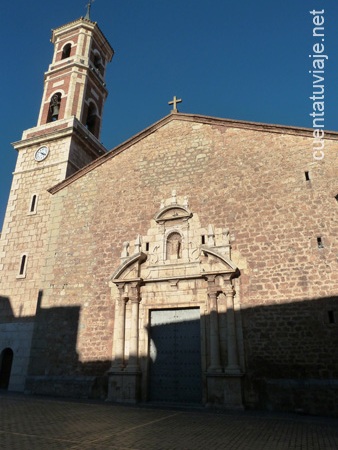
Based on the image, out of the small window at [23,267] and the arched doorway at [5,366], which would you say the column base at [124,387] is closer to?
the arched doorway at [5,366]

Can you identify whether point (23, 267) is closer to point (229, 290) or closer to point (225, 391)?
point (229, 290)

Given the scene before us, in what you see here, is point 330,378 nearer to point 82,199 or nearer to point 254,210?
point 254,210

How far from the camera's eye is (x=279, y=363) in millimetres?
8094

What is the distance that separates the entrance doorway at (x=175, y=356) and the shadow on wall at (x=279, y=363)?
3 centimetres

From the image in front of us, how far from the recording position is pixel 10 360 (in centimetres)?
1166

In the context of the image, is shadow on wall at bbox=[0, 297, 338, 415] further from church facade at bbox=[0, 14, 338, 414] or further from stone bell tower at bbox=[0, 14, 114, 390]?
stone bell tower at bbox=[0, 14, 114, 390]

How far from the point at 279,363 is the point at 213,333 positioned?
1.69 m

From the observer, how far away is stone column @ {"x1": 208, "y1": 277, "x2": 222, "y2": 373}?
847 centimetres

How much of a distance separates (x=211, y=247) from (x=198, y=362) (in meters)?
3.07

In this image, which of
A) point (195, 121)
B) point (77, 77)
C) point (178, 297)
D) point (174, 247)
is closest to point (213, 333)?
point (178, 297)

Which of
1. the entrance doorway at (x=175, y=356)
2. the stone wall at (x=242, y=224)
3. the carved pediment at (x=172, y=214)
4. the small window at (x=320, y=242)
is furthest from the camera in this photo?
the carved pediment at (x=172, y=214)

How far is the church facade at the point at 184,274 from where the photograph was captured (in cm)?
827

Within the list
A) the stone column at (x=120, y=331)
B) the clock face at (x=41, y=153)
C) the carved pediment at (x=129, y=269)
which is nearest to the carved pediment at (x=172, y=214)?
the carved pediment at (x=129, y=269)

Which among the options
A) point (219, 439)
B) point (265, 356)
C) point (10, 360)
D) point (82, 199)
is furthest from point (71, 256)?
point (219, 439)
